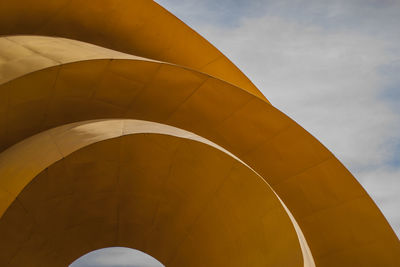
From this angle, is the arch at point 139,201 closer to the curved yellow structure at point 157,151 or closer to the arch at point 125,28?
the curved yellow structure at point 157,151

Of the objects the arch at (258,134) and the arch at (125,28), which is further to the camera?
the arch at (125,28)

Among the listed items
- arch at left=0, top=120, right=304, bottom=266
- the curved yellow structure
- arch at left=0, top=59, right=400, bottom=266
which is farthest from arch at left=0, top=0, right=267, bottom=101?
arch at left=0, top=120, right=304, bottom=266

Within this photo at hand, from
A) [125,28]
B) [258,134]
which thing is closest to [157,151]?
[258,134]

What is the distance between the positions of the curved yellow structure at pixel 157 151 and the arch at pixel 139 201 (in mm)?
41

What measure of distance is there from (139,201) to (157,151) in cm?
339

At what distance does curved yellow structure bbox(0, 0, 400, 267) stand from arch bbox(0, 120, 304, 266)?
4 centimetres

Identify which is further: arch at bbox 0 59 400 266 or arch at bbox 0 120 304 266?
arch at bbox 0 59 400 266

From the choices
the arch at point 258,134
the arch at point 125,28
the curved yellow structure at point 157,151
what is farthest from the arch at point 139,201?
the arch at point 125,28

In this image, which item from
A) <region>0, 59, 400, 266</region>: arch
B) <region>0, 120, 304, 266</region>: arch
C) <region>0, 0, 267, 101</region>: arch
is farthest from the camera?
<region>0, 0, 267, 101</region>: arch

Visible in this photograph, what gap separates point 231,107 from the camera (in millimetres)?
11633

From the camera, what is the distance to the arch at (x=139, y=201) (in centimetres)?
962

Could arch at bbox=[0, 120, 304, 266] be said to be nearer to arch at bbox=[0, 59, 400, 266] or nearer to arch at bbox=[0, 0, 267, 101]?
arch at bbox=[0, 59, 400, 266]

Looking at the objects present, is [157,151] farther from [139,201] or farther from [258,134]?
[139,201]

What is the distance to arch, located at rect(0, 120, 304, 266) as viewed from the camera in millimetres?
9625
